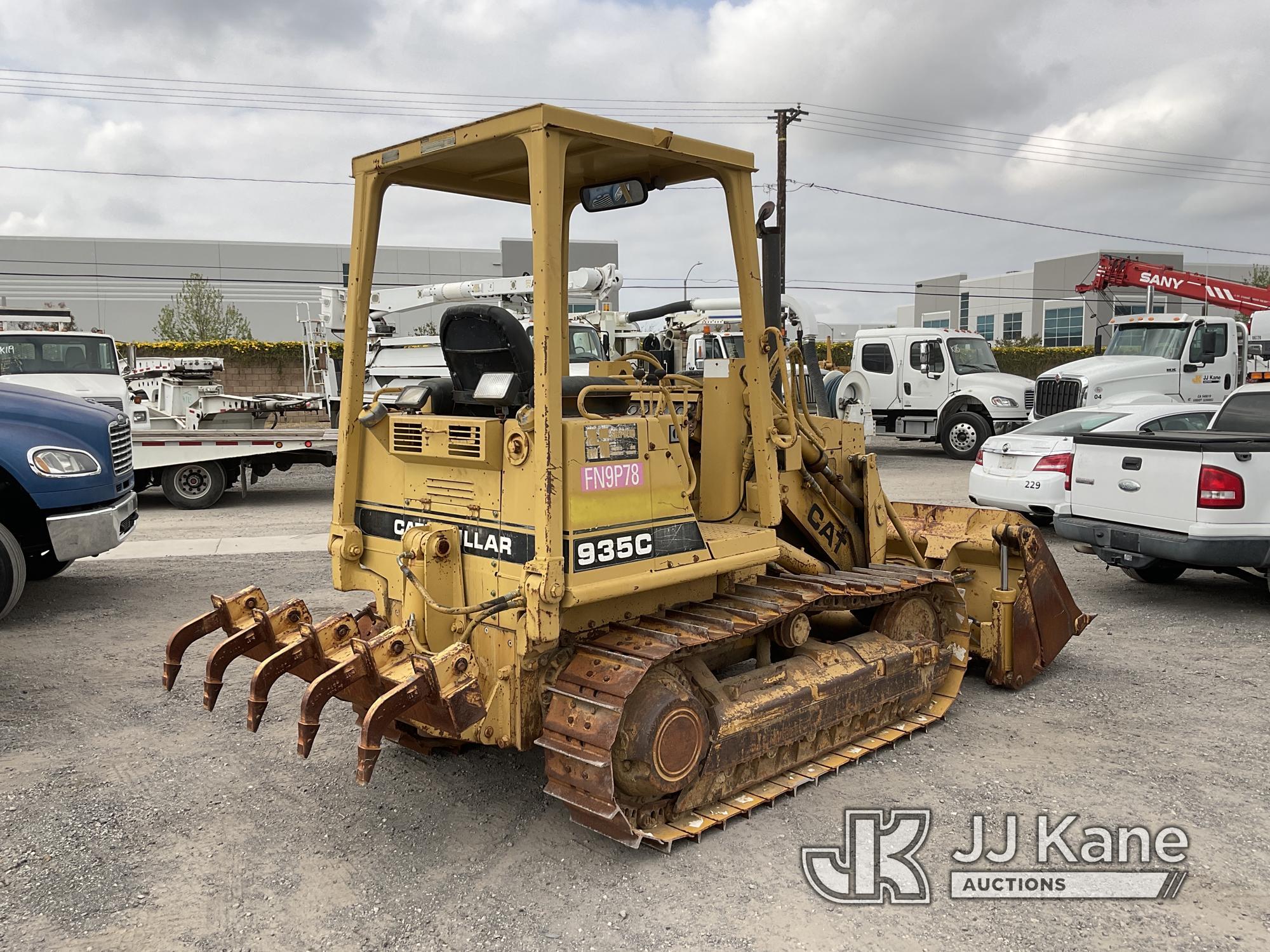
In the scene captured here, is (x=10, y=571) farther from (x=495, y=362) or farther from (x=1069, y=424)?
(x=1069, y=424)

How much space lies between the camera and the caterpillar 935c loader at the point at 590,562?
12.4 feet

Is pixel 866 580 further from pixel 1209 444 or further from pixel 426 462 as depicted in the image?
pixel 1209 444

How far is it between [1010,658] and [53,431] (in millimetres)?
6959

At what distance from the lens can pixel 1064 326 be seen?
186 ft

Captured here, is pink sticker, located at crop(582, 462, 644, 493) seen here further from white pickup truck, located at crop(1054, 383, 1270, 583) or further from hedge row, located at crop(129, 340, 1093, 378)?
hedge row, located at crop(129, 340, 1093, 378)

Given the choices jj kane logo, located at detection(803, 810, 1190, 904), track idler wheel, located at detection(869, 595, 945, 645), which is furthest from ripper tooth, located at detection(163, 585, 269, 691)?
track idler wheel, located at detection(869, 595, 945, 645)

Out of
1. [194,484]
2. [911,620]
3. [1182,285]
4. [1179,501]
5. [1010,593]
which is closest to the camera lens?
[911,620]

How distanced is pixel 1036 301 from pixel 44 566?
5924 cm

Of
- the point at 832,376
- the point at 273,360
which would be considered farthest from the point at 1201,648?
the point at 273,360

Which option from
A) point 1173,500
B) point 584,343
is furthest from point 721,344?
point 1173,500

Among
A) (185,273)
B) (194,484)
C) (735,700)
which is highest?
(185,273)

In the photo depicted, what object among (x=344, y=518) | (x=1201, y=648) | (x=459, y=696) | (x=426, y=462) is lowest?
(x=1201, y=648)

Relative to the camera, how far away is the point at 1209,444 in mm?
7246

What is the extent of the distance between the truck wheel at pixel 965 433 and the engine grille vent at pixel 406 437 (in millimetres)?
16737
